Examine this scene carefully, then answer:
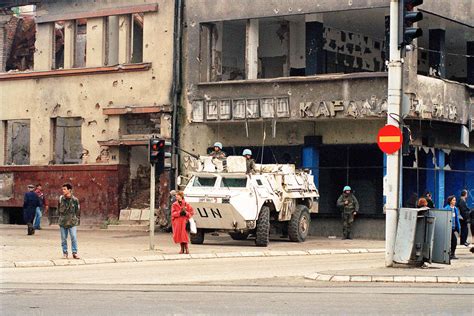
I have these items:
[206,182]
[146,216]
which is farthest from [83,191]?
[206,182]

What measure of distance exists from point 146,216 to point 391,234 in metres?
18.3

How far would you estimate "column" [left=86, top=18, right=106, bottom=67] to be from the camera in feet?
134

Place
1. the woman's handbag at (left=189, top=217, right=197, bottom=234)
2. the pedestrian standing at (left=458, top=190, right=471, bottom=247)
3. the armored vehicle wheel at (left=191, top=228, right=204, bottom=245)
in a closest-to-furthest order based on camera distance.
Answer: the woman's handbag at (left=189, top=217, right=197, bottom=234) → the pedestrian standing at (left=458, top=190, right=471, bottom=247) → the armored vehicle wheel at (left=191, top=228, right=204, bottom=245)

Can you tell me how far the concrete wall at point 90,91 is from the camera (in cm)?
3959

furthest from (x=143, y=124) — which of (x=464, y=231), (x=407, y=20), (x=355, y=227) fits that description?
(x=407, y=20)

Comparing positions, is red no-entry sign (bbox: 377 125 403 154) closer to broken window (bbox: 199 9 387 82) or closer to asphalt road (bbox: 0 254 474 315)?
asphalt road (bbox: 0 254 474 315)

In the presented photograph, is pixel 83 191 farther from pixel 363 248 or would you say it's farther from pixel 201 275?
pixel 201 275

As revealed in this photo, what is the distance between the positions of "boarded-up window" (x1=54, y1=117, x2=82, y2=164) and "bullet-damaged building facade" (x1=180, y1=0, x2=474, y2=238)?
5.97m

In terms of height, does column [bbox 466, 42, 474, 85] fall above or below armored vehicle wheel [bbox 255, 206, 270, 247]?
above

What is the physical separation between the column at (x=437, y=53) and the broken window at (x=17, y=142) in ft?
53.0

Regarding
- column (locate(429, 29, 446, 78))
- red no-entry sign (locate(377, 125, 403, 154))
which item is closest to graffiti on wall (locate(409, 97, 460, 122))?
column (locate(429, 29, 446, 78))

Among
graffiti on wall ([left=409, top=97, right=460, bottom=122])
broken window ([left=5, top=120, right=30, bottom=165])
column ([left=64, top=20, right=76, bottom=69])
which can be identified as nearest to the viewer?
graffiti on wall ([left=409, top=97, right=460, bottom=122])

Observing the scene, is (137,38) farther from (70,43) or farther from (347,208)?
(347,208)

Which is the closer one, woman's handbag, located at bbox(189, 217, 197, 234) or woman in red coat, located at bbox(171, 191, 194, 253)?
woman in red coat, located at bbox(171, 191, 194, 253)
